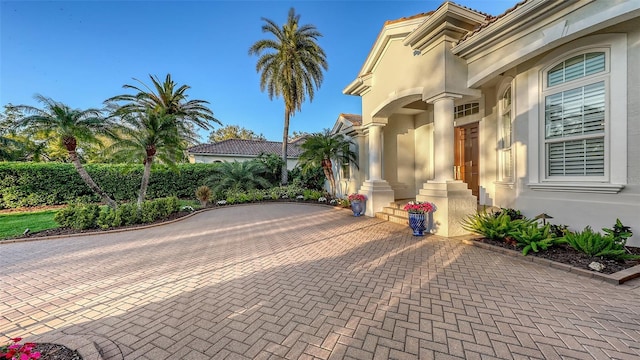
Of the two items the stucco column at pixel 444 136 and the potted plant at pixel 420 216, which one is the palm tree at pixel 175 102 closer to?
the potted plant at pixel 420 216

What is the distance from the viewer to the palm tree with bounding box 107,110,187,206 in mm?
9227

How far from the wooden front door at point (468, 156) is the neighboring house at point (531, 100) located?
41 millimetres

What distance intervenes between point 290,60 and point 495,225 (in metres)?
15.5

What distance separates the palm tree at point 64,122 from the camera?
775cm

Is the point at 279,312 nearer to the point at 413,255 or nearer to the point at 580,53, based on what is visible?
the point at 413,255

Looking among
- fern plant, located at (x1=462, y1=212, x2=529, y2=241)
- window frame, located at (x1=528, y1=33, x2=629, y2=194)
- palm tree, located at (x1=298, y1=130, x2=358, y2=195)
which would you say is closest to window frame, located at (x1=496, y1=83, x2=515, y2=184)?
window frame, located at (x1=528, y1=33, x2=629, y2=194)

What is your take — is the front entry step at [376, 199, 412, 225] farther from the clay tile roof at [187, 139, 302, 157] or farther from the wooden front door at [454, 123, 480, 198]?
the clay tile roof at [187, 139, 302, 157]

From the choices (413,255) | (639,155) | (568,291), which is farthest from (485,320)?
(639,155)

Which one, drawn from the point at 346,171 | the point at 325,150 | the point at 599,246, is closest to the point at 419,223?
the point at 599,246

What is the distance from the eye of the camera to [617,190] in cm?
437

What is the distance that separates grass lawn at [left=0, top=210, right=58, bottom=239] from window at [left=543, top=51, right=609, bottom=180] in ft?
50.5

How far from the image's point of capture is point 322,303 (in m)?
3.15

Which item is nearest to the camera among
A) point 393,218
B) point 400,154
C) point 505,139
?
point 505,139

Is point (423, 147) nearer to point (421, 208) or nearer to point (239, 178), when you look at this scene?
point (421, 208)
